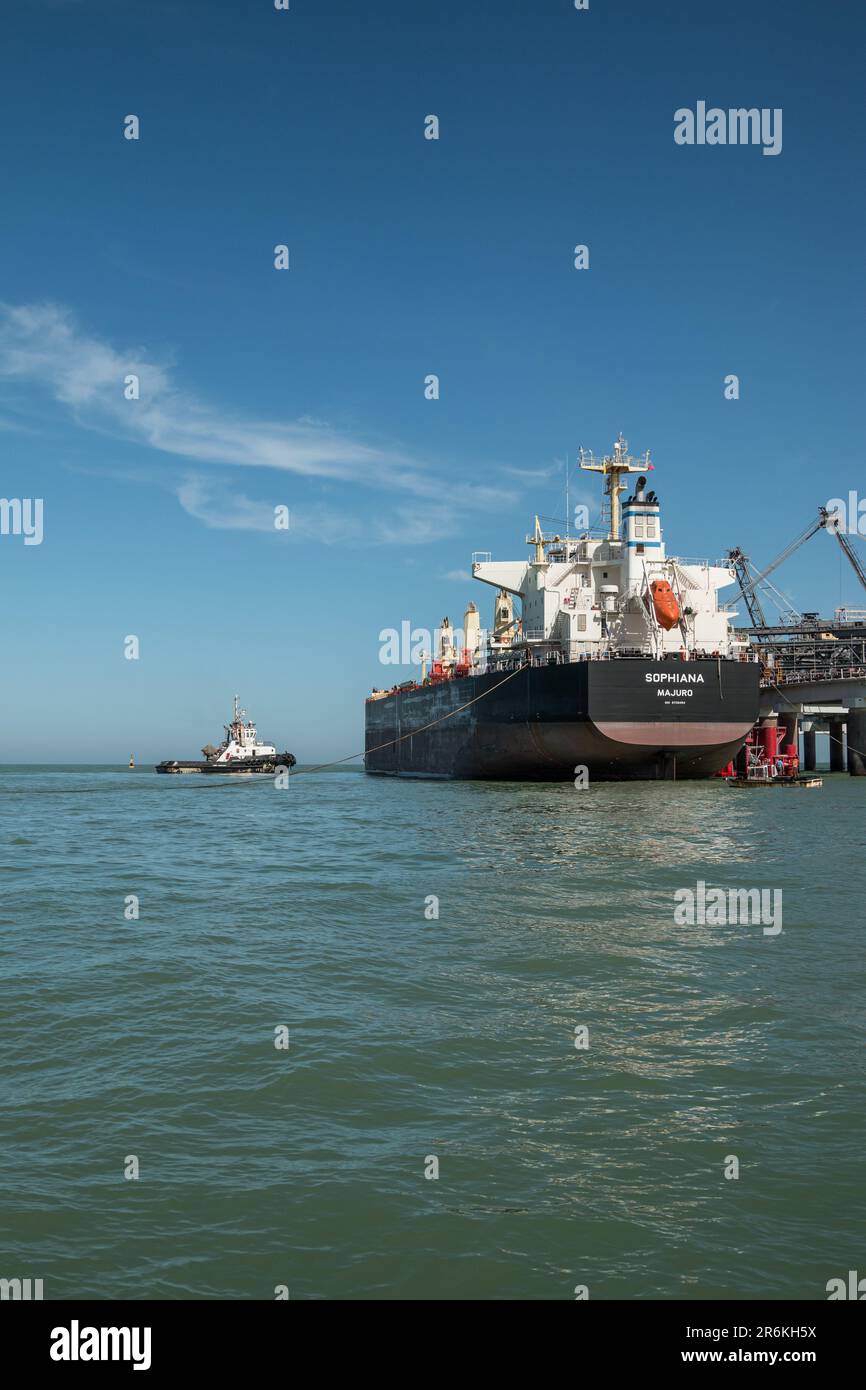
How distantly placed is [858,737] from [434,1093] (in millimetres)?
57228

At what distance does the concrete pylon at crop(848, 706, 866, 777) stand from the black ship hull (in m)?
20.3

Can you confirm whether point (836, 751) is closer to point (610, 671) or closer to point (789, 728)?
point (789, 728)

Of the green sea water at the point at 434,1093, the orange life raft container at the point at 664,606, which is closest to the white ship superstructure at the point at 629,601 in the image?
the orange life raft container at the point at 664,606

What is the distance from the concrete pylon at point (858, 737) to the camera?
57594mm

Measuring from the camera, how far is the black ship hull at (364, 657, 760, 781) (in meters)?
37.2

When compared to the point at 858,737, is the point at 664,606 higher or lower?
higher

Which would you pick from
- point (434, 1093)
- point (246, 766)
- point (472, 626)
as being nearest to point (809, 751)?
point (472, 626)

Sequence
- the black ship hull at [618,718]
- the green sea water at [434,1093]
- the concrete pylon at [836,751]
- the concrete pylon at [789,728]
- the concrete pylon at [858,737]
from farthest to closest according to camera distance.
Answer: the concrete pylon at [836,751] < the concrete pylon at [789,728] < the concrete pylon at [858,737] < the black ship hull at [618,718] < the green sea water at [434,1093]

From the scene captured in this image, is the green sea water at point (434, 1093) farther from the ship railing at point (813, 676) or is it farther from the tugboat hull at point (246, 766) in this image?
the tugboat hull at point (246, 766)

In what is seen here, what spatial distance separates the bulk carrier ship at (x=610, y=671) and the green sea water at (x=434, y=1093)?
2120cm

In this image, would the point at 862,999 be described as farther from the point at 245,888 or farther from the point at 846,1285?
the point at 245,888

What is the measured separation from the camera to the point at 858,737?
190 ft

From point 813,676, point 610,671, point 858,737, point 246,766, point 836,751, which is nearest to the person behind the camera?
point 610,671
